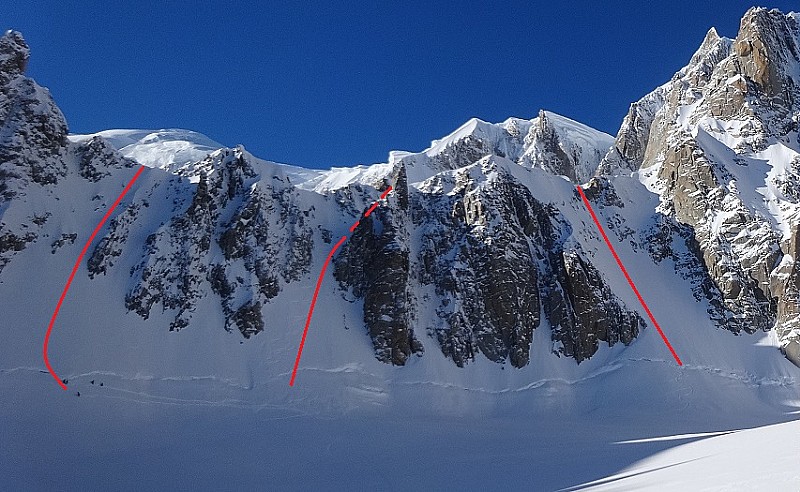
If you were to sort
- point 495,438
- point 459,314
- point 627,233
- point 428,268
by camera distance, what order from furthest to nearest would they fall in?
point 627,233 < point 428,268 < point 459,314 < point 495,438

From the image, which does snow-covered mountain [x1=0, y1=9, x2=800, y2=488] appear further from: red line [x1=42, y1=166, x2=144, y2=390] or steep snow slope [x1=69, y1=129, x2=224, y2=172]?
steep snow slope [x1=69, y1=129, x2=224, y2=172]

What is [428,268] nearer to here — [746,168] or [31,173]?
[31,173]

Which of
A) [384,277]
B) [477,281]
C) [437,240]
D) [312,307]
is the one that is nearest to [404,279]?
[384,277]

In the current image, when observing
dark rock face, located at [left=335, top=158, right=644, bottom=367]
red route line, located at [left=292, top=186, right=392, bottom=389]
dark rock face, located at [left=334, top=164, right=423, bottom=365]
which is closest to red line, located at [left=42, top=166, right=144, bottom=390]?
red route line, located at [left=292, top=186, right=392, bottom=389]

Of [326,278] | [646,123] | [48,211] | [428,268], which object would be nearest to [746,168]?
[646,123]

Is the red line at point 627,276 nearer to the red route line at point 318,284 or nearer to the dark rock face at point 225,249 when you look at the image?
the red route line at point 318,284

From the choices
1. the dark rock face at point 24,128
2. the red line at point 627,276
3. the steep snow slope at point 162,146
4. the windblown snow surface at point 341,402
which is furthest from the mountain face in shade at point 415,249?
the steep snow slope at point 162,146

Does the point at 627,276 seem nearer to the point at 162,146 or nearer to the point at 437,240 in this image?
the point at 437,240
